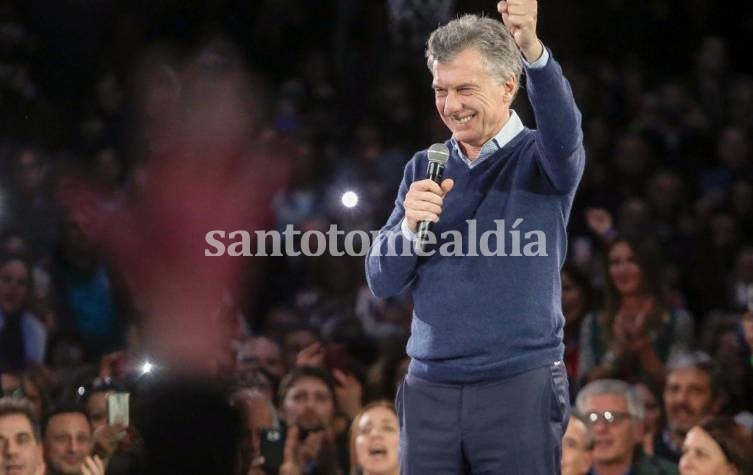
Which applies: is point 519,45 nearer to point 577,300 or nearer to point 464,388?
point 464,388

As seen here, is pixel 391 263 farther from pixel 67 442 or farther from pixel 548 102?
pixel 67 442

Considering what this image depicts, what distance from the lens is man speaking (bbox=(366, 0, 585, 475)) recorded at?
2445mm

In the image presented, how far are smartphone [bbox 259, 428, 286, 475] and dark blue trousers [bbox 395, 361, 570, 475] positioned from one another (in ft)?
6.57

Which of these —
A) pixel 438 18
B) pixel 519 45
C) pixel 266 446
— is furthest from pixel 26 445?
pixel 438 18

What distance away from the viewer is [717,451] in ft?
12.8

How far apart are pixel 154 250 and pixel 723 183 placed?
2.74 meters

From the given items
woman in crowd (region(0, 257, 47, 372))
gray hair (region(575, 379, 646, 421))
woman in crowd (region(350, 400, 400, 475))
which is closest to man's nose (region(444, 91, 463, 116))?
woman in crowd (region(350, 400, 400, 475))

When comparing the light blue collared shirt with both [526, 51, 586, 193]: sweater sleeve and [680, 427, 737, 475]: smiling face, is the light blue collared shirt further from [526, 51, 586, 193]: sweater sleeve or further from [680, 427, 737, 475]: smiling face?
[680, 427, 737, 475]: smiling face

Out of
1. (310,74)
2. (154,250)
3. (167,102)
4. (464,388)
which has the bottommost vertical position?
(464,388)

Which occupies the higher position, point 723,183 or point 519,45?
point 723,183

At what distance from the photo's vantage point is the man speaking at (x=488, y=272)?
245 cm

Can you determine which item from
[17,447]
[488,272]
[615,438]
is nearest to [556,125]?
[488,272]

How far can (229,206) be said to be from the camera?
20.5ft

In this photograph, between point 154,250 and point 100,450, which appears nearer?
point 100,450
